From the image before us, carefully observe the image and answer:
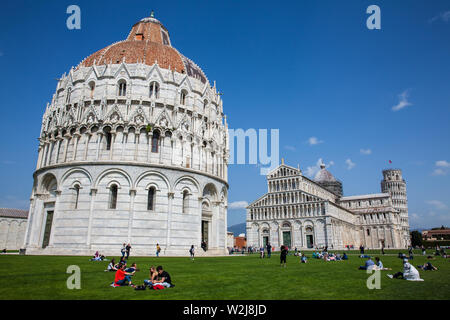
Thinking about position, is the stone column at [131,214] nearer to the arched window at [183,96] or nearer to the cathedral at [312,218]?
the arched window at [183,96]

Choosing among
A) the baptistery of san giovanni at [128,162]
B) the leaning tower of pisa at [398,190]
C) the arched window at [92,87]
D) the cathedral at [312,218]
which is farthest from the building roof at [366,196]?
the arched window at [92,87]

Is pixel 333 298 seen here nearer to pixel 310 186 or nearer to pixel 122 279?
pixel 122 279

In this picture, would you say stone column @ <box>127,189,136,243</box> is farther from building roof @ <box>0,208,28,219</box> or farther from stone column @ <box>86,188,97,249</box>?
building roof @ <box>0,208,28,219</box>

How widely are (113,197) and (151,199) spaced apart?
3.47m

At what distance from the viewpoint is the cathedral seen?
75688 millimetres

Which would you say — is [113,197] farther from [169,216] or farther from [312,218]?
[312,218]

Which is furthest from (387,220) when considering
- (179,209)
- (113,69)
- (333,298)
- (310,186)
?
(333,298)

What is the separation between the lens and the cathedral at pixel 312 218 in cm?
7569

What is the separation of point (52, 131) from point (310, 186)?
2782 inches

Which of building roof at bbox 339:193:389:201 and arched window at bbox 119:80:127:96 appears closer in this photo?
arched window at bbox 119:80:127:96

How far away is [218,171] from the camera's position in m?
36.4

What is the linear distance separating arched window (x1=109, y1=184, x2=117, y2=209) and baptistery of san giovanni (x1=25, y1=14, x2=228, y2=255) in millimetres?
96

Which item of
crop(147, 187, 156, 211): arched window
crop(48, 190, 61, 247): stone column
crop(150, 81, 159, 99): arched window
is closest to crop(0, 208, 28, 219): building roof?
crop(48, 190, 61, 247): stone column
